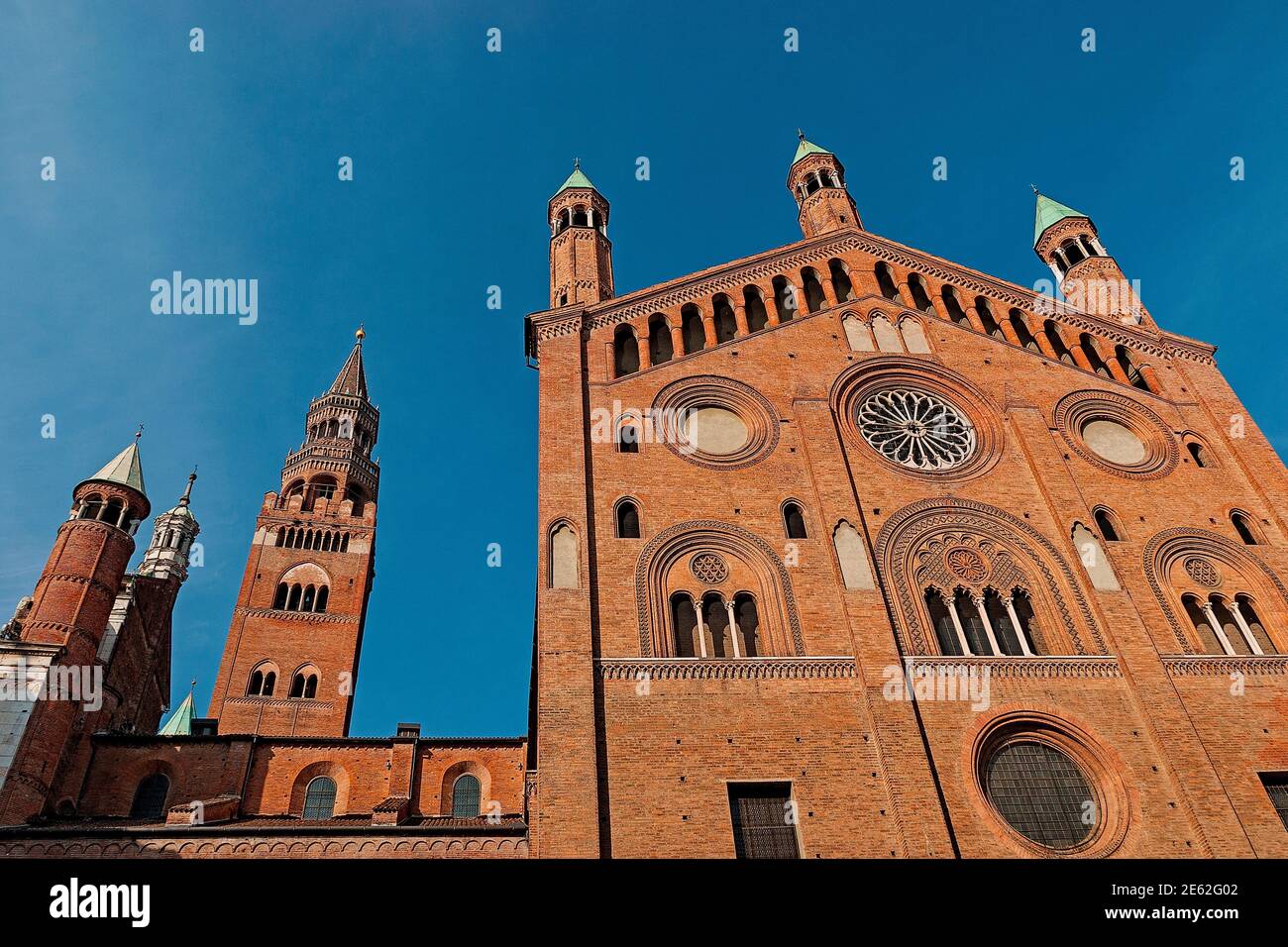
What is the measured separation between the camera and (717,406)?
21156mm

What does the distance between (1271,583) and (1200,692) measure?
3.95m

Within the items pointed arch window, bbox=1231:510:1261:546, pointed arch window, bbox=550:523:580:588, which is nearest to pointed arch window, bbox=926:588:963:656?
pointed arch window, bbox=550:523:580:588

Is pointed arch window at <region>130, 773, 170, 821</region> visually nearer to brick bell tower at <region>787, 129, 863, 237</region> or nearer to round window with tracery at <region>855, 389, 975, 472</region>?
round window with tracery at <region>855, 389, 975, 472</region>

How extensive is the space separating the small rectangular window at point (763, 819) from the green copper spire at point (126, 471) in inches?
890

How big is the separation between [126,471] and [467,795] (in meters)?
14.8

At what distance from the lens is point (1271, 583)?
19000mm

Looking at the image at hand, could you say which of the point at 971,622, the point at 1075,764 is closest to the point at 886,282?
the point at 971,622

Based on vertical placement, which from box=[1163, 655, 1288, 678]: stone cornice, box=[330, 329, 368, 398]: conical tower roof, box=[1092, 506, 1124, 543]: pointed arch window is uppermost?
box=[330, 329, 368, 398]: conical tower roof

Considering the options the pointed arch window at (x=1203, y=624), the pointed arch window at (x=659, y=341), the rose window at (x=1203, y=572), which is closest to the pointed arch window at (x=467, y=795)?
the pointed arch window at (x=659, y=341)

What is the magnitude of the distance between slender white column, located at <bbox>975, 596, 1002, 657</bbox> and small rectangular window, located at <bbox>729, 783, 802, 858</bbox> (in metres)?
5.25

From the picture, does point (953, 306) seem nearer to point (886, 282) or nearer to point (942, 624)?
point (886, 282)

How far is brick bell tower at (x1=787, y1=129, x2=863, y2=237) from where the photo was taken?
90.4 feet
